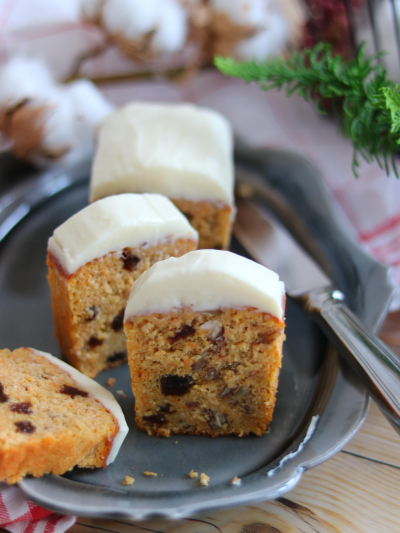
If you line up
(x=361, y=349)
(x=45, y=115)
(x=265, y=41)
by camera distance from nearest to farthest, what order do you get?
(x=361, y=349) → (x=45, y=115) → (x=265, y=41)

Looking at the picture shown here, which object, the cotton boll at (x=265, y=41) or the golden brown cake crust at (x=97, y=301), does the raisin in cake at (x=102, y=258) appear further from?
the cotton boll at (x=265, y=41)

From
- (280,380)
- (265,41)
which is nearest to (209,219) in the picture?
(280,380)

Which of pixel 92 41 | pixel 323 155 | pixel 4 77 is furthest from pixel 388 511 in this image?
pixel 92 41

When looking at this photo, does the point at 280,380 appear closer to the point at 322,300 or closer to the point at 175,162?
the point at 322,300

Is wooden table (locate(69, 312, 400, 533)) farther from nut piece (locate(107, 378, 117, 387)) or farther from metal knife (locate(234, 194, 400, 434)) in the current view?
nut piece (locate(107, 378, 117, 387))

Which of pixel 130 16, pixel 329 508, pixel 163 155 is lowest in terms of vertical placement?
pixel 329 508

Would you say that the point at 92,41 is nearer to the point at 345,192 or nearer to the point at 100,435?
the point at 345,192

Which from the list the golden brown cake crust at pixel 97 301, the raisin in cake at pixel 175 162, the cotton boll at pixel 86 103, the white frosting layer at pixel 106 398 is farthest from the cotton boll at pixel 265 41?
the white frosting layer at pixel 106 398
